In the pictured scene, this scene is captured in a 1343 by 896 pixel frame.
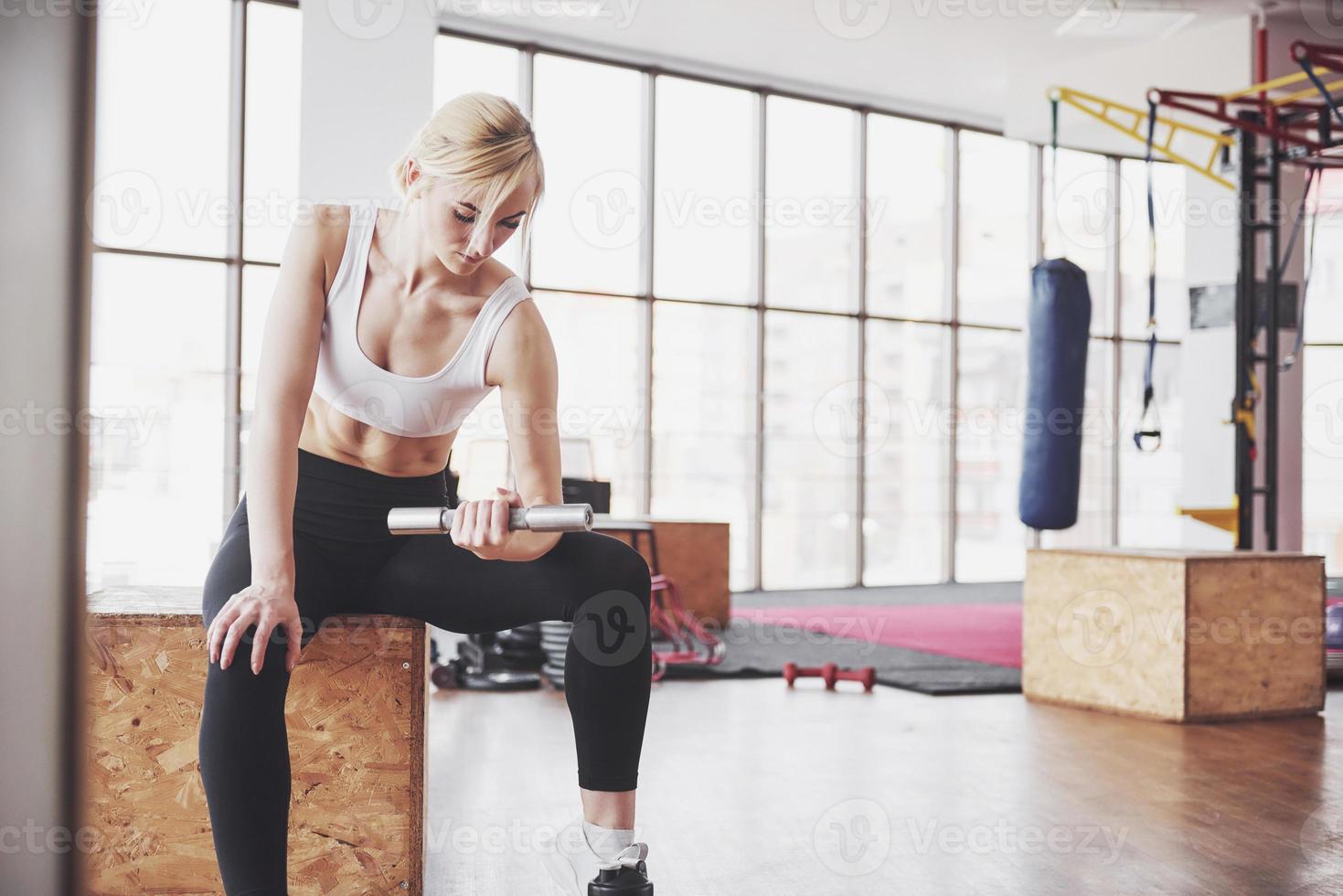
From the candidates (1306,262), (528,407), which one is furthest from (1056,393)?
(1306,262)

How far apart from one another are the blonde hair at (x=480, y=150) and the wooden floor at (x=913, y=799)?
3.38 ft

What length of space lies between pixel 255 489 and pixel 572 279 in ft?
17.9

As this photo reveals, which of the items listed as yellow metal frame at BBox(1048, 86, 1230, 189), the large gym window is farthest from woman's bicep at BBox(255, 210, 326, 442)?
the large gym window

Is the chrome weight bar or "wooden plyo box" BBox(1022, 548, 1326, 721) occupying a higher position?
the chrome weight bar

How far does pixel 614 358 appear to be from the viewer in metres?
6.89

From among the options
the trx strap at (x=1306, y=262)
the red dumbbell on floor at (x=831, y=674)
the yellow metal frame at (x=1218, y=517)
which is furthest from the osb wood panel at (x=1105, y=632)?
the trx strap at (x=1306, y=262)

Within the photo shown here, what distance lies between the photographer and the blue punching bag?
3.64 meters

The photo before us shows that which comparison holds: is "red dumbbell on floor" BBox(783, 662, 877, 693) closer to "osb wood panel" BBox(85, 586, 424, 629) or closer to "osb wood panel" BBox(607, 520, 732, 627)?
"osb wood panel" BBox(607, 520, 732, 627)

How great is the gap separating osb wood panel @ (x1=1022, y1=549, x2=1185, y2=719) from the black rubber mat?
26 centimetres

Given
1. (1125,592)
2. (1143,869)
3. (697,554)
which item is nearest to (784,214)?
(697,554)

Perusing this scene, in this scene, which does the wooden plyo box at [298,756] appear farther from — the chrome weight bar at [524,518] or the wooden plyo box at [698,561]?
the wooden plyo box at [698,561]

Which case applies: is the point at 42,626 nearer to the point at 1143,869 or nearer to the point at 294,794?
the point at 294,794

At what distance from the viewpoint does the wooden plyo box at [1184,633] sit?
3084 millimetres

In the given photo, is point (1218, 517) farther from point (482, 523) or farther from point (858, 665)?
point (482, 523)
